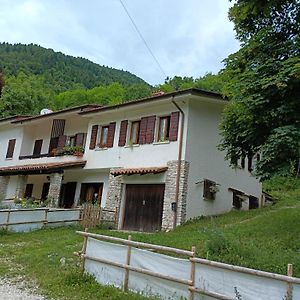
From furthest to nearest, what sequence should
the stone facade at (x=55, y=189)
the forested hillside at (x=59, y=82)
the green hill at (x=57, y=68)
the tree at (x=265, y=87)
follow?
the green hill at (x=57, y=68), the forested hillside at (x=59, y=82), the stone facade at (x=55, y=189), the tree at (x=265, y=87)

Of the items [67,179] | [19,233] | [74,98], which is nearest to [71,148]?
[67,179]

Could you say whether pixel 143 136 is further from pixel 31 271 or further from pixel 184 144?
pixel 31 271

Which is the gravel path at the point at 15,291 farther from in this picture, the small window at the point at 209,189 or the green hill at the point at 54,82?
the green hill at the point at 54,82

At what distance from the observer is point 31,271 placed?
9289 millimetres

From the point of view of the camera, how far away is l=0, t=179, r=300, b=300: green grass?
802 cm

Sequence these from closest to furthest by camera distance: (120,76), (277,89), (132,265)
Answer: (132,265) → (277,89) → (120,76)

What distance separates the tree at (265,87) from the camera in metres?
10.5

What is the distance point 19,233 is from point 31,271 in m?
6.77

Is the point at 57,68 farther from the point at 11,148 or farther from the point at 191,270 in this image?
the point at 191,270

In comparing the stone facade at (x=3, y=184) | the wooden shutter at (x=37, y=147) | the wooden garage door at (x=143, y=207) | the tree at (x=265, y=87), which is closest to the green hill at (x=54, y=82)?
the wooden shutter at (x=37, y=147)

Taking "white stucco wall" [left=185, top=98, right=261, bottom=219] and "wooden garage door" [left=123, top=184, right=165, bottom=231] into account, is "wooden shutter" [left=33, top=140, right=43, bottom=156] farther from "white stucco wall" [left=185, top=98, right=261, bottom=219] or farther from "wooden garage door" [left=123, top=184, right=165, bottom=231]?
"white stucco wall" [left=185, top=98, right=261, bottom=219]

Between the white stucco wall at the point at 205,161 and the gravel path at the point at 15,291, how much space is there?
9.32 meters

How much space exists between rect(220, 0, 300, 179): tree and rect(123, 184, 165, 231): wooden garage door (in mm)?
5413

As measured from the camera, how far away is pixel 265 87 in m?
10.5
